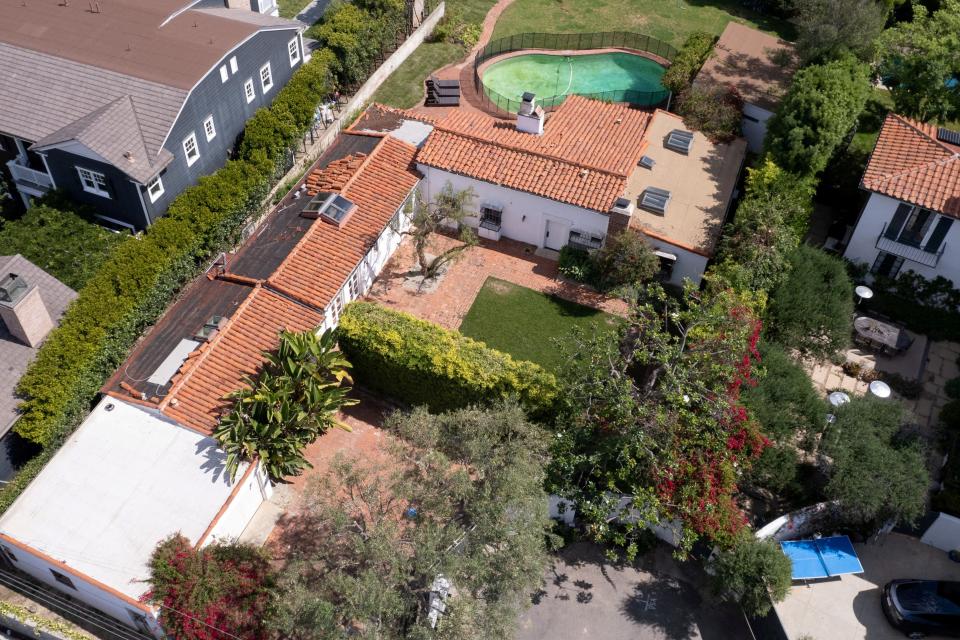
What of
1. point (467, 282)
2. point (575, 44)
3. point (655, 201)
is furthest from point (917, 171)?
point (575, 44)

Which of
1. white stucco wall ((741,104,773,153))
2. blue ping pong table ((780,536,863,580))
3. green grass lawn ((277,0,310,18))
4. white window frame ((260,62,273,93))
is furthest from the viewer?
green grass lawn ((277,0,310,18))

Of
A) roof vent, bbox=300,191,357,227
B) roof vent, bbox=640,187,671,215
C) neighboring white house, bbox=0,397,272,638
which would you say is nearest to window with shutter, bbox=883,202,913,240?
roof vent, bbox=640,187,671,215

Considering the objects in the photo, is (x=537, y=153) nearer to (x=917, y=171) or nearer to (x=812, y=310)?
(x=812, y=310)

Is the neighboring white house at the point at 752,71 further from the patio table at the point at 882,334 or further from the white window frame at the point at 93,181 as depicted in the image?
→ the white window frame at the point at 93,181

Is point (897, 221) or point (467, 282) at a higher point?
point (897, 221)

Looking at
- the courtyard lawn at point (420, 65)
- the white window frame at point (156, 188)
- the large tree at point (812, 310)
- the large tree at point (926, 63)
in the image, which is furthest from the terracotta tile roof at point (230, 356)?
the large tree at point (926, 63)

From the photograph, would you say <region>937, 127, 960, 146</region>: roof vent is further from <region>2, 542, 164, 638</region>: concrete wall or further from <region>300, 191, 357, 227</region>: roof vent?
<region>2, 542, 164, 638</region>: concrete wall
